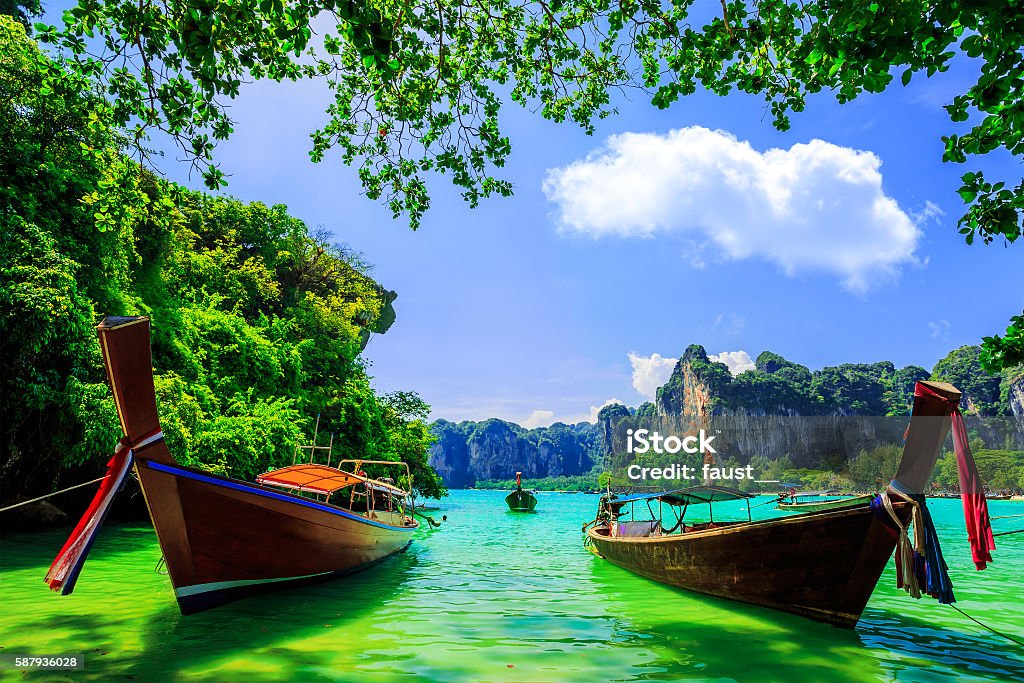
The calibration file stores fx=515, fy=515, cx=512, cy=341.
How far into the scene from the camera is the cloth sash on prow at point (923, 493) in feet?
15.9

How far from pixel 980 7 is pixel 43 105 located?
51.7ft

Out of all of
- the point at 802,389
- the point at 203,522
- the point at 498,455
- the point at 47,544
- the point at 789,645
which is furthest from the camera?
the point at 498,455

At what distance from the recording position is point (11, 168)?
10.6 m

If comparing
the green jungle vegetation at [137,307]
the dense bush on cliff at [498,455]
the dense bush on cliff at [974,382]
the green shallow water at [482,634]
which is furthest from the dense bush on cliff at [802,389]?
the green shallow water at [482,634]

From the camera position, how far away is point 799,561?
6492 millimetres

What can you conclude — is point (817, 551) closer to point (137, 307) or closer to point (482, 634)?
point (482, 634)

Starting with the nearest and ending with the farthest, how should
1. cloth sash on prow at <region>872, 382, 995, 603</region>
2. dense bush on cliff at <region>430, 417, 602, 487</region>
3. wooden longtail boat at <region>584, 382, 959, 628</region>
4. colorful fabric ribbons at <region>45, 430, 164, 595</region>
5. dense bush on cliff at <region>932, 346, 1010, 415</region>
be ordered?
colorful fabric ribbons at <region>45, 430, 164, 595</region>, cloth sash on prow at <region>872, 382, 995, 603</region>, wooden longtail boat at <region>584, 382, 959, 628</region>, dense bush on cliff at <region>932, 346, 1010, 415</region>, dense bush on cliff at <region>430, 417, 602, 487</region>

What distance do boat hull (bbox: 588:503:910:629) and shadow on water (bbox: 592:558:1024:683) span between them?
226 millimetres

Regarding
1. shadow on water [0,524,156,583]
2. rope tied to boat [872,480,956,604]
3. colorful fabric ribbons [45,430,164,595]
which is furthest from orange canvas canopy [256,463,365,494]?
rope tied to boat [872,480,956,604]

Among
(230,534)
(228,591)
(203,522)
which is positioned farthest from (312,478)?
(203,522)

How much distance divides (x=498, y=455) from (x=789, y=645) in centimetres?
17551

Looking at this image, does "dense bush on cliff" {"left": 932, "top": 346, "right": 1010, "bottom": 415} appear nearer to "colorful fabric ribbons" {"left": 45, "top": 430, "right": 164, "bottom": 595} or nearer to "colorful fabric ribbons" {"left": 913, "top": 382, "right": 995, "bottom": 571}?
"colorful fabric ribbons" {"left": 913, "top": 382, "right": 995, "bottom": 571}

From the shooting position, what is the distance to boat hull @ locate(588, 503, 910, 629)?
5.97 meters

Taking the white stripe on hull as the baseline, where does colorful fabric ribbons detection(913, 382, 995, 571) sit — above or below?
above
